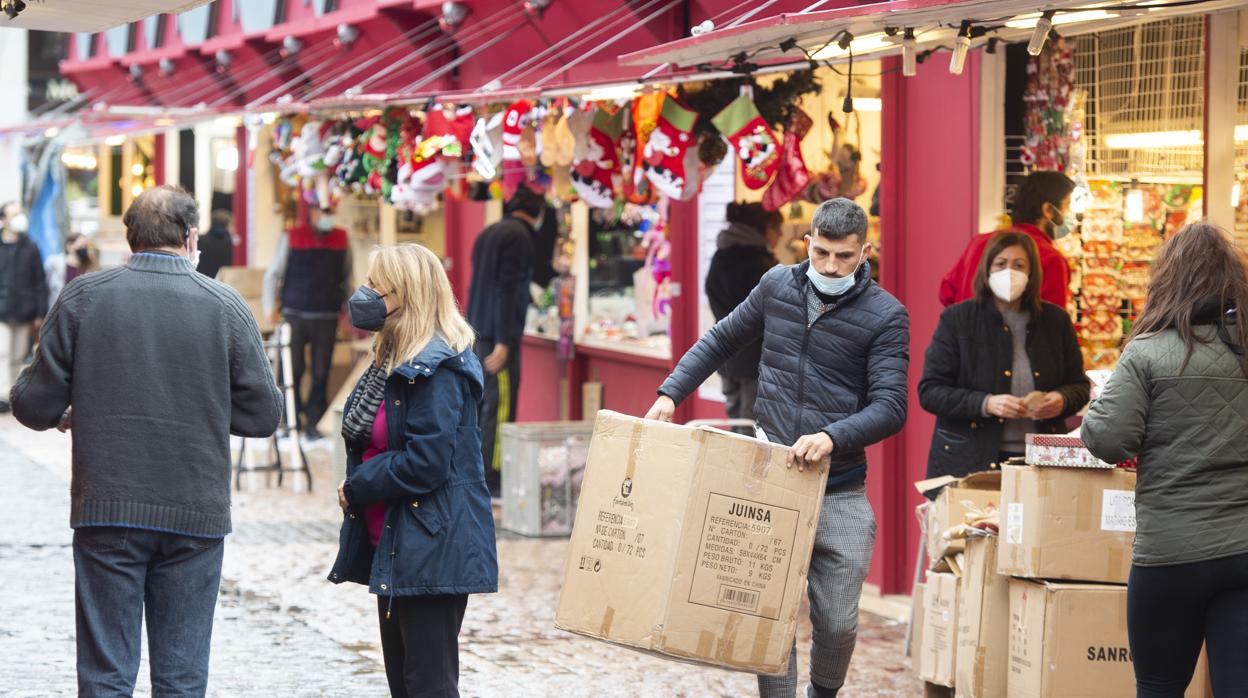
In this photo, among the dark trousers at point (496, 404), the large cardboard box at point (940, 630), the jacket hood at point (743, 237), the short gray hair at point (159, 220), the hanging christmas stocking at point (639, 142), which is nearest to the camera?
the short gray hair at point (159, 220)

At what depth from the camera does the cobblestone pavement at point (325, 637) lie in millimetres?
7363

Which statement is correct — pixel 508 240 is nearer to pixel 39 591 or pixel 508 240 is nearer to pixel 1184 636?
pixel 39 591

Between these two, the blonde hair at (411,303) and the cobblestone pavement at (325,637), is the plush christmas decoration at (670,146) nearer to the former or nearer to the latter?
the cobblestone pavement at (325,637)

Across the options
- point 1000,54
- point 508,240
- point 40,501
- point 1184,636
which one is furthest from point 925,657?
point 40,501

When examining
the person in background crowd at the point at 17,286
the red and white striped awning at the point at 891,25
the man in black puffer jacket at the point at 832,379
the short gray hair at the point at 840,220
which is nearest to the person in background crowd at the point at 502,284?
the red and white striped awning at the point at 891,25

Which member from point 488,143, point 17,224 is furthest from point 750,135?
point 17,224

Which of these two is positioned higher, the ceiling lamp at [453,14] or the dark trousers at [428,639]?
the ceiling lamp at [453,14]

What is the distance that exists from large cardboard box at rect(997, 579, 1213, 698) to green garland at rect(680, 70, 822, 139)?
136 inches

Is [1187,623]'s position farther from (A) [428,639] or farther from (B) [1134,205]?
(B) [1134,205]

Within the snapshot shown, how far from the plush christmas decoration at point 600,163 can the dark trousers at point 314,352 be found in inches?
248

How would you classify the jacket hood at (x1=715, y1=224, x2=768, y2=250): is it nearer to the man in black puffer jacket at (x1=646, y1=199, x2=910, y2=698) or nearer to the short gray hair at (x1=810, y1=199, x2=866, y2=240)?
the man in black puffer jacket at (x1=646, y1=199, x2=910, y2=698)

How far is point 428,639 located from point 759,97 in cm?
431

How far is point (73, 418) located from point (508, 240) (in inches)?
275

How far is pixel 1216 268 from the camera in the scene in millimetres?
5117
